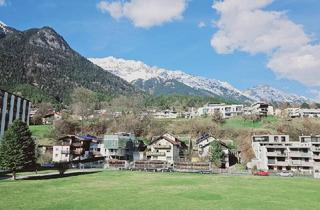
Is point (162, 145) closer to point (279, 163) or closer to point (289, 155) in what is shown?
point (279, 163)

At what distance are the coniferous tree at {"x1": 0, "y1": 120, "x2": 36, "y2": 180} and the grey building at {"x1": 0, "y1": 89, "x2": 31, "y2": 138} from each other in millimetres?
25039

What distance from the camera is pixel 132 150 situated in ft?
345

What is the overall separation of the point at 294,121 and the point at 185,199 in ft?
313

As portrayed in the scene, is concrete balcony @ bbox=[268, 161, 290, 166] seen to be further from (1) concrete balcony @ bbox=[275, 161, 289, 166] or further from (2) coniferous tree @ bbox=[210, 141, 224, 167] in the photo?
(2) coniferous tree @ bbox=[210, 141, 224, 167]

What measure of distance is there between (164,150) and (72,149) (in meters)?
28.8

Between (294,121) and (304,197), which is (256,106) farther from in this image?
(304,197)

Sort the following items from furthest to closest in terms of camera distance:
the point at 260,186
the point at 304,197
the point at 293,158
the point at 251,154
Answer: the point at 251,154, the point at 293,158, the point at 260,186, the point at 304,197

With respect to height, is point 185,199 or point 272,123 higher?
point 272,123

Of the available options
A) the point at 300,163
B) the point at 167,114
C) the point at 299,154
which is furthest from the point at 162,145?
the point at 167,114

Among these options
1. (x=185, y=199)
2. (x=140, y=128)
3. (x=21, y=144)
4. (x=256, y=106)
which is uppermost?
(x=256, y=106)

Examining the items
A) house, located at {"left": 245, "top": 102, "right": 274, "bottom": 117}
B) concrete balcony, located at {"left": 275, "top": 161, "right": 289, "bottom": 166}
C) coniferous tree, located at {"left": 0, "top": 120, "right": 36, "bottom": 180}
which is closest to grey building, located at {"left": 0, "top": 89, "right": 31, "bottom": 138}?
coniferous tree, located at {"left": 0, "top": 120, "right": 36, "bottom": 180}

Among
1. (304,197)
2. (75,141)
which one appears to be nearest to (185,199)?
(304,197)

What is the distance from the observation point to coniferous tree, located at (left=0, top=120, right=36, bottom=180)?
58250mm

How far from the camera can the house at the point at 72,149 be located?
104 meters
